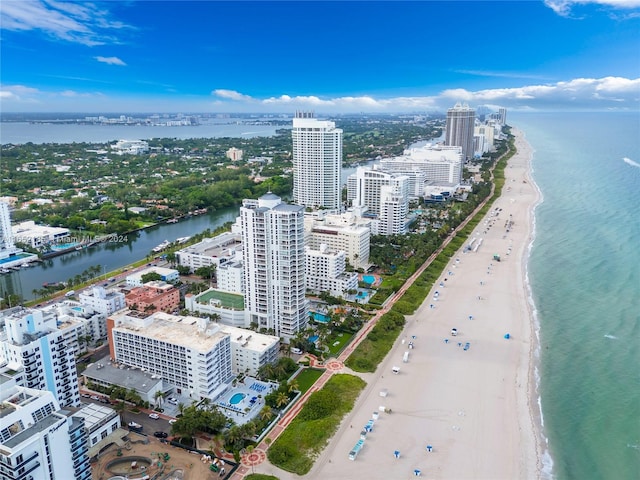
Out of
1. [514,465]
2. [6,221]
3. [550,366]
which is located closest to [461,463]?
[514,465]

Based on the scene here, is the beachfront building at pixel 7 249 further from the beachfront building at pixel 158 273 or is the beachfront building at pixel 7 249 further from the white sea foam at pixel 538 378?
the white sea foam at pixel 538 378

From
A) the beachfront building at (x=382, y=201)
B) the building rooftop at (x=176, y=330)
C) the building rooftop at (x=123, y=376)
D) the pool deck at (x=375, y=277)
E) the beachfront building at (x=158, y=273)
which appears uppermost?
the beachfront building at (x=382, y=201)

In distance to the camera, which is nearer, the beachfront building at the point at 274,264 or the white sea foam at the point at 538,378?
the white sea foam at the point at 538,378

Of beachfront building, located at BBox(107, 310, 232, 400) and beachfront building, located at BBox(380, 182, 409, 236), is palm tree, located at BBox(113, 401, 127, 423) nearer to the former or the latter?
beachfront building, located at BBox(107, 310, 232, 400)

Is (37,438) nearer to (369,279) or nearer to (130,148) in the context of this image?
(369,279)

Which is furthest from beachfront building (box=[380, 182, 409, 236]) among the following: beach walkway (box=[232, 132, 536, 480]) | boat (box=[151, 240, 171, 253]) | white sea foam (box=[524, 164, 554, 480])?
boat (box=[151, 240, 171, 253])

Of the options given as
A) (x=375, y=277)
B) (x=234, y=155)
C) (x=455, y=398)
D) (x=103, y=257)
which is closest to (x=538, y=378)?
(x=455, y=398)

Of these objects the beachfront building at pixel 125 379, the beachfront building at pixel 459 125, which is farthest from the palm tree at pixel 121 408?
the beachfront building at pixel 459 125
